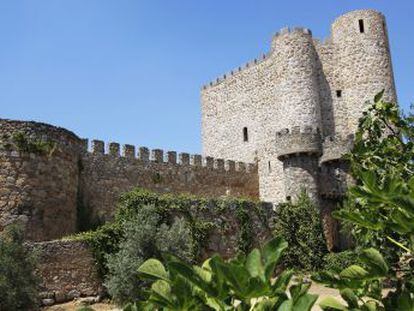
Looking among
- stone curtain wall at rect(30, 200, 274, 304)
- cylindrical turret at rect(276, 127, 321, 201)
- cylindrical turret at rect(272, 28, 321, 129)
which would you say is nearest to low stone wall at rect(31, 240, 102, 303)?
stone curtain wall at rect(30, 200, 274, 304)

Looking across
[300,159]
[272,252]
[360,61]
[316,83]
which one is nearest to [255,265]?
[272,252]

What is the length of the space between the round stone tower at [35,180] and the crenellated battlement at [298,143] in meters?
9.86

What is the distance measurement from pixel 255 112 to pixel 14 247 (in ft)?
63.8

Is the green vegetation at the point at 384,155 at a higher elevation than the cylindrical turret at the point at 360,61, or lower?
lower

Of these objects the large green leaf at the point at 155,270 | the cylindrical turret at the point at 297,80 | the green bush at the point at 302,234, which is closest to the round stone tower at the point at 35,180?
the green bush at the point at 302,234

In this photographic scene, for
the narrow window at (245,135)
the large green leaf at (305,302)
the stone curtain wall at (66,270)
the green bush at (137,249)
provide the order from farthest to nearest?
the narrow window at (245,135) → the stone curtain wall at (66,270) → the green bush at (137,249) → the large green leaf at (305,302)

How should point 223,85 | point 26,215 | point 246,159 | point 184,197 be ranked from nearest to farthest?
point 26,215
point 184,197
point 246,159
point 223,85

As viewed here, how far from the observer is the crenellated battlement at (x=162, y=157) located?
24.4m

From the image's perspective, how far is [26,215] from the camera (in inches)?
678

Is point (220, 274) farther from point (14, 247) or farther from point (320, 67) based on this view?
point (320, 67)

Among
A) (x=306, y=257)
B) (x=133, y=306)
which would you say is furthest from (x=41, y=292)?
(x=133, y=306)

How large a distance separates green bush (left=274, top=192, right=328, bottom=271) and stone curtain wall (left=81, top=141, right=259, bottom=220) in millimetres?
6502

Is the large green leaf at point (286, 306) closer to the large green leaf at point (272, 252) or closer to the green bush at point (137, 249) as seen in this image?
the large green leaf at point (272, 252)

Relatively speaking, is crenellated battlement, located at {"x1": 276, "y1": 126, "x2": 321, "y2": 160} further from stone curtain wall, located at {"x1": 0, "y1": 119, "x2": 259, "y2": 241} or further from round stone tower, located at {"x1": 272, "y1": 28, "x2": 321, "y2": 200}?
stone curtain wall, located at {"x1": 0, "y1": 119, "x2": 259, "y2": 241}
